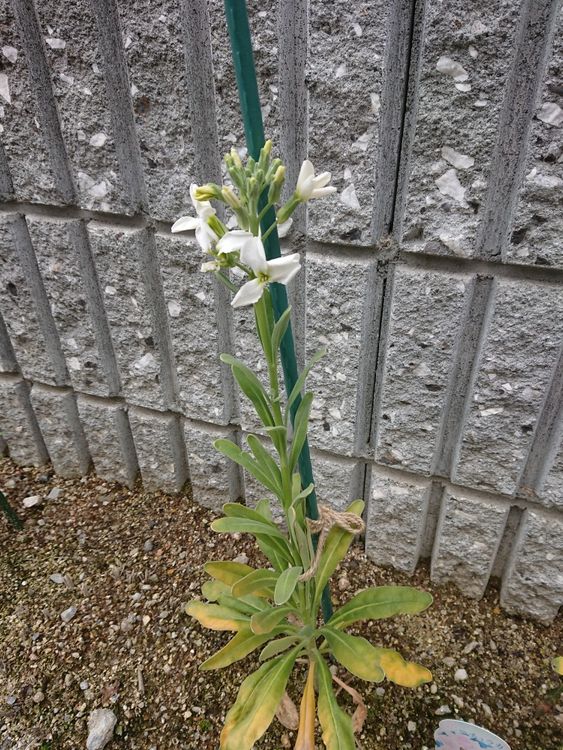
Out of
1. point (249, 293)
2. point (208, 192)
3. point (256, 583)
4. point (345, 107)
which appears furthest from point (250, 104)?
point (256, 583)

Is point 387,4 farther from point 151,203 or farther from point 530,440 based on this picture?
point 530,440

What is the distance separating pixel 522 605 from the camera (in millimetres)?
1161

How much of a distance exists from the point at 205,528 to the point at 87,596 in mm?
325

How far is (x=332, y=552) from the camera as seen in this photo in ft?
3.29

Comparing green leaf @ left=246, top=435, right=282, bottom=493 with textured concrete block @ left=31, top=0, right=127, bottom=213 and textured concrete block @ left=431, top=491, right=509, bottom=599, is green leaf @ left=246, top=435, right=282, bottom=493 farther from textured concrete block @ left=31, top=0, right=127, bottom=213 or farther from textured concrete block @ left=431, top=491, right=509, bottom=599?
textured concrete block @ left=31, top=0, right=127, bottom=213

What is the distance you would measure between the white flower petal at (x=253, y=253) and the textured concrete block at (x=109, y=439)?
94 cm

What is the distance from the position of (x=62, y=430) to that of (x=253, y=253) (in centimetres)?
115

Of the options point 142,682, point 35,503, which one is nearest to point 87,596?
point 142,682

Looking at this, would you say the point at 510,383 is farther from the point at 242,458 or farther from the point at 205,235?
the point at 205,235

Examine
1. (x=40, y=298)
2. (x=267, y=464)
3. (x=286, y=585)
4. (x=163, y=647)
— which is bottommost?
(x=163, y=647)

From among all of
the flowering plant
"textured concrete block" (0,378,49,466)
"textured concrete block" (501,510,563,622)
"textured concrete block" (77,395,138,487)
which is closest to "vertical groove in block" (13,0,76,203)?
the flowering plant

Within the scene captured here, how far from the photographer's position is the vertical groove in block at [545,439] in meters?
0.93

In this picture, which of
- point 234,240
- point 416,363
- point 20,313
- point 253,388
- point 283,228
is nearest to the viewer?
point 234,240

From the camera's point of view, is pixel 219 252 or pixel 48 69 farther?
pixel 48 69
